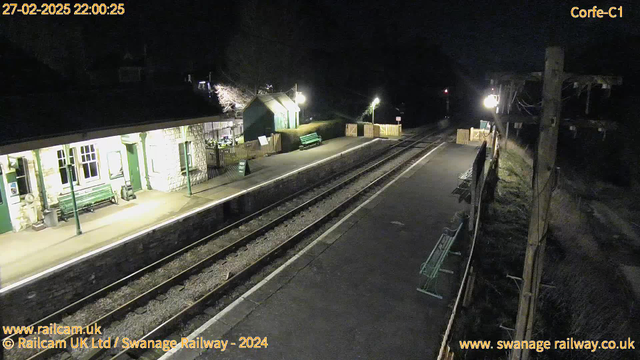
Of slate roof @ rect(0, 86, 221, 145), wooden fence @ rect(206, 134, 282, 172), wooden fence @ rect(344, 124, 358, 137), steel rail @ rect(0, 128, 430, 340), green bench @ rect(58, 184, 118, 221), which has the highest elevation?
slate roof @ rect(0, 86, 221, 145)

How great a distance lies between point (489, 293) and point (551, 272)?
2.73m

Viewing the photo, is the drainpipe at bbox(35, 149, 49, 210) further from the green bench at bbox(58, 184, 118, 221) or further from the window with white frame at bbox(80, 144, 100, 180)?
the window with white frame at bbox(80, 144, 100, 180)

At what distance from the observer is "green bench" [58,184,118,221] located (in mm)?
11827

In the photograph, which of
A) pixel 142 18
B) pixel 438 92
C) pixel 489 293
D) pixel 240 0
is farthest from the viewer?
pixel 438 92

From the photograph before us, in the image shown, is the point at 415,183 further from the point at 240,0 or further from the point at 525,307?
the point at 240,0

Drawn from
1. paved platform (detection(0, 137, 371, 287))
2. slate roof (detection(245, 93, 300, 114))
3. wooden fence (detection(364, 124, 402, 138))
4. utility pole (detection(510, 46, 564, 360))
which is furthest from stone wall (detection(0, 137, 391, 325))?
wooden fence (detection(364, 124, 402, 138))

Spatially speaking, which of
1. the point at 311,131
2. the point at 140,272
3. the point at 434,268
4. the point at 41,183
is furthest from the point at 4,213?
the point at 311,131

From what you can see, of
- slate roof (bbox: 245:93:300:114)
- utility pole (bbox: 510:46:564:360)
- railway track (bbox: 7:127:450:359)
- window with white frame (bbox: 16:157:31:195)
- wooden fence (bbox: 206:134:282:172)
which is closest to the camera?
utility pole (bbox: 510:46:564:360)

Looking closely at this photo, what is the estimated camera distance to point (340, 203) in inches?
623

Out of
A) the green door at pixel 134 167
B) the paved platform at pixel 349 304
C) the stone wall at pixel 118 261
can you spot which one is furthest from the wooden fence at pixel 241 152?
the paved platform at pixel 349 304

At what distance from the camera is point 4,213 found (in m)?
10.7

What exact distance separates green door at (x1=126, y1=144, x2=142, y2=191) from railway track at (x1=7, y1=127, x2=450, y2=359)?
4344mm

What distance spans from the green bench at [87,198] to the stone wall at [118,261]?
3.09 meters

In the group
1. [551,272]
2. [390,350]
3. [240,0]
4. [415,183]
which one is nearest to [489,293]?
[551,272]
